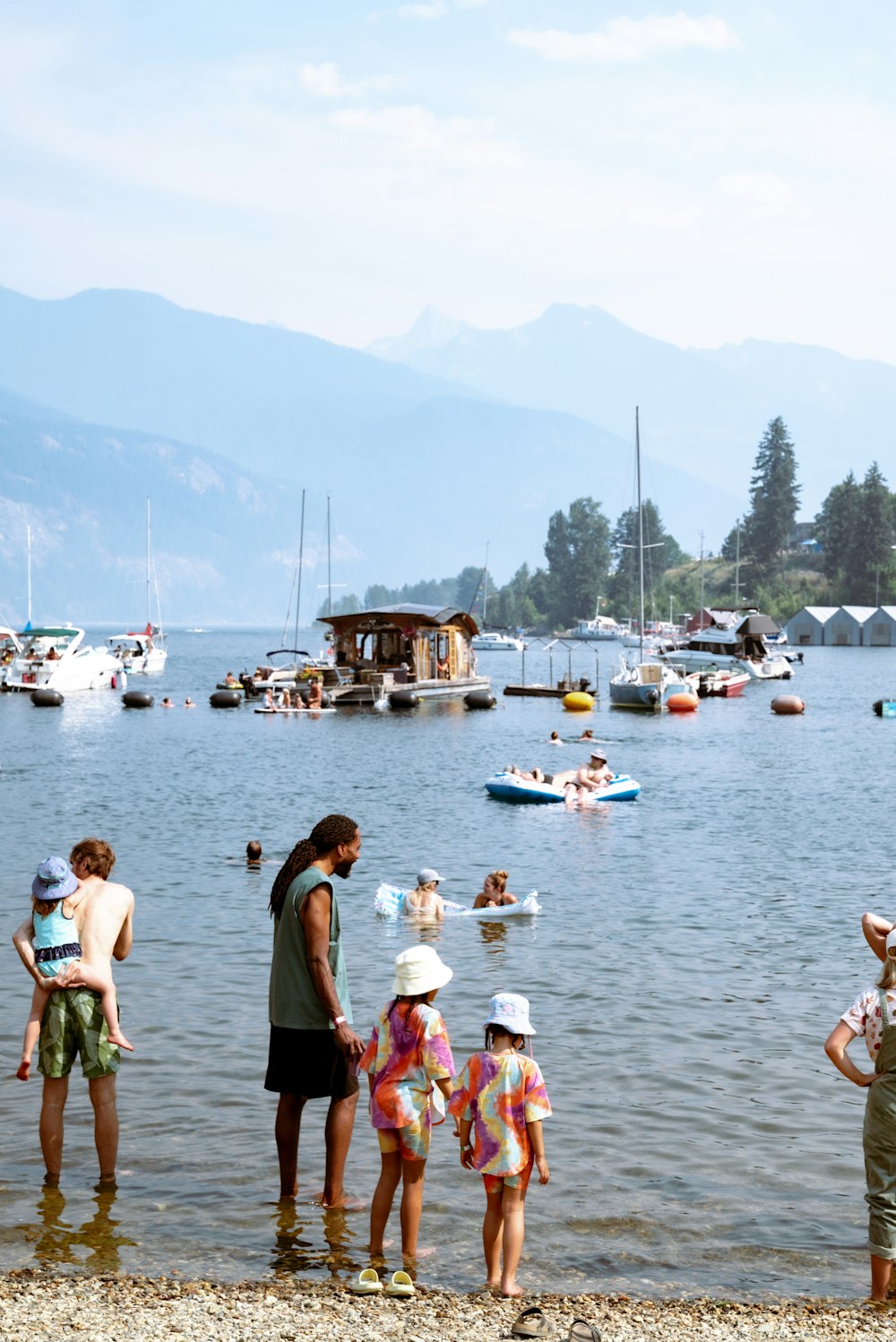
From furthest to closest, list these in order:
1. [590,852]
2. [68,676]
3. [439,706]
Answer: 1. [68,676]
2. [439,706]
3. [590,852]

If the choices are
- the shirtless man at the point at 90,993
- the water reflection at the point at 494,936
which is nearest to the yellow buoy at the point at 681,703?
the water reflection at the point at 494,936

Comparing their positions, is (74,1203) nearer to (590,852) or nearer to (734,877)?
(734,877)

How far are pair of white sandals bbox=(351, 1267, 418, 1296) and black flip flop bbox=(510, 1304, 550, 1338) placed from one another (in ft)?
2.77

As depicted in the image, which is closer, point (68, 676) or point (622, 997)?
point (622, 997)

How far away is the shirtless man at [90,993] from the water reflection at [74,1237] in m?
0.72

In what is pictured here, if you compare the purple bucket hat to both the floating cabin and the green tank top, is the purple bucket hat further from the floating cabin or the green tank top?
the floating cabin

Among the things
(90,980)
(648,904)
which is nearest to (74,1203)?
(90,980)

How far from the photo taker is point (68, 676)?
89.2 m

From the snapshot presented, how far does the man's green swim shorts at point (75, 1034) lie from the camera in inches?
352

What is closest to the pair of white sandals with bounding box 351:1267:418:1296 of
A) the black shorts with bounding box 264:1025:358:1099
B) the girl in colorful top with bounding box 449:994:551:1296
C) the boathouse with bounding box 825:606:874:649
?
the girl in colorful top with bounding box 449:994:551:1296

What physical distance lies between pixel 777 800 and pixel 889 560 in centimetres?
16233

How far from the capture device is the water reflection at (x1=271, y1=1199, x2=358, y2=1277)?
28.0 feet

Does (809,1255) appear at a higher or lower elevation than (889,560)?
lower

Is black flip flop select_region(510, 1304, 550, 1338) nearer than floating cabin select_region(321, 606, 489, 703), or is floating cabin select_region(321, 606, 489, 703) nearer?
black flip flop select_region(510, 1304, 550, 1338)
